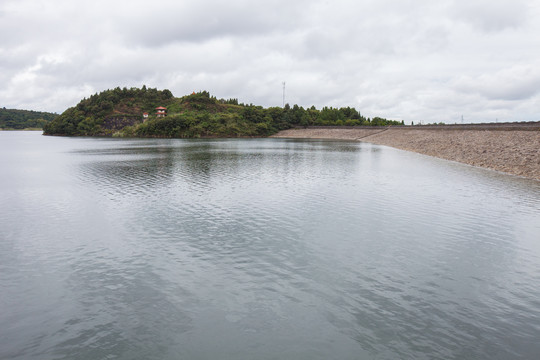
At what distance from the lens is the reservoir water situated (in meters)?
10.6

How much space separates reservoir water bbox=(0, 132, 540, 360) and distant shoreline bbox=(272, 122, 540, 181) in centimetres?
2162

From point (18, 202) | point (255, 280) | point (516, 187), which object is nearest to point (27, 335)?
point (255, 280)

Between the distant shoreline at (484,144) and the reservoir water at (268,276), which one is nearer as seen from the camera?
the reservoir water at (268,276)

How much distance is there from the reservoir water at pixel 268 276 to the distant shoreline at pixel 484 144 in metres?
21.6

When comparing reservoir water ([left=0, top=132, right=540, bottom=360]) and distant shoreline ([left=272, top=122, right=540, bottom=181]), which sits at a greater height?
distant shoreline ([left=272, top=122, right=540, bottom=181])

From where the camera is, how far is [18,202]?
28734 millimetres

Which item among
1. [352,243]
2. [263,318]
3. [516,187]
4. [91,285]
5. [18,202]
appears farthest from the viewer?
[516,187]

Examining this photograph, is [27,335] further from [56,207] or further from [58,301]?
[56,207]

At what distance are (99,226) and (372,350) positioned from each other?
18.9 meters

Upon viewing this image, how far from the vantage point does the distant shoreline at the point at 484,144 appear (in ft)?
162

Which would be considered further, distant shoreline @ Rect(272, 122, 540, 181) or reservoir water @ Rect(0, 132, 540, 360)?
distant shoreline @ Rect(272, 122, 540, 181)

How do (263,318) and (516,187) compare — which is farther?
(516,187)

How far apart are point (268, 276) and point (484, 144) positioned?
68225 mm

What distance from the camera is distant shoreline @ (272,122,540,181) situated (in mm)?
49312
